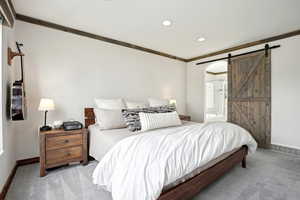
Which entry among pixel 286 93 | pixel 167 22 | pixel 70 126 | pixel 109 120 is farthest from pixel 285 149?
pixel 70 126

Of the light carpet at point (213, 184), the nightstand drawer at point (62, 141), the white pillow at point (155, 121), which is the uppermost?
the white pillow at point (155, 121)

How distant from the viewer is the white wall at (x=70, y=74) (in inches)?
103

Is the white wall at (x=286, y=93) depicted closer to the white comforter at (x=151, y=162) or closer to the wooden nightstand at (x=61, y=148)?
the white comforter at (x=151, y=162)

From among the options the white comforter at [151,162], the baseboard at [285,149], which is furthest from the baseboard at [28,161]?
the baseboard at [285,149]

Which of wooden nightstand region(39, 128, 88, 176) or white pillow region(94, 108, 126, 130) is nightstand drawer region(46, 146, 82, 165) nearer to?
wooden nightstand region(39, 128, 88, 176)

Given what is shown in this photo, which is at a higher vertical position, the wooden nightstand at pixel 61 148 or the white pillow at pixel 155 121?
the white pillow at pixel 155 121

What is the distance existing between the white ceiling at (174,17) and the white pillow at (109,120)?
1677 millimetres

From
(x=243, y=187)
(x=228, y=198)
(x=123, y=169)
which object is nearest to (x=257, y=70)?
(x=243, y=187)

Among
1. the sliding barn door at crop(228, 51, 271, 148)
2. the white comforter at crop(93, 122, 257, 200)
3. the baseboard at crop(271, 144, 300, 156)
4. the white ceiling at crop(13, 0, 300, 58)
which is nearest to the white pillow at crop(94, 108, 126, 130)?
the white comforter at crop(93, 122, 257, 200)

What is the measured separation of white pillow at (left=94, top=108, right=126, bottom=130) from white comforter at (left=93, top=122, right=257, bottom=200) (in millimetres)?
979

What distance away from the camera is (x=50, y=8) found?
2.36 m

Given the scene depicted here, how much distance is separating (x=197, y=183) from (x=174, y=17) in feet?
8.32

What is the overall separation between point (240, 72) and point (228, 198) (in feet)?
10.7

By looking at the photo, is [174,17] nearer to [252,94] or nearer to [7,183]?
[252,94]
